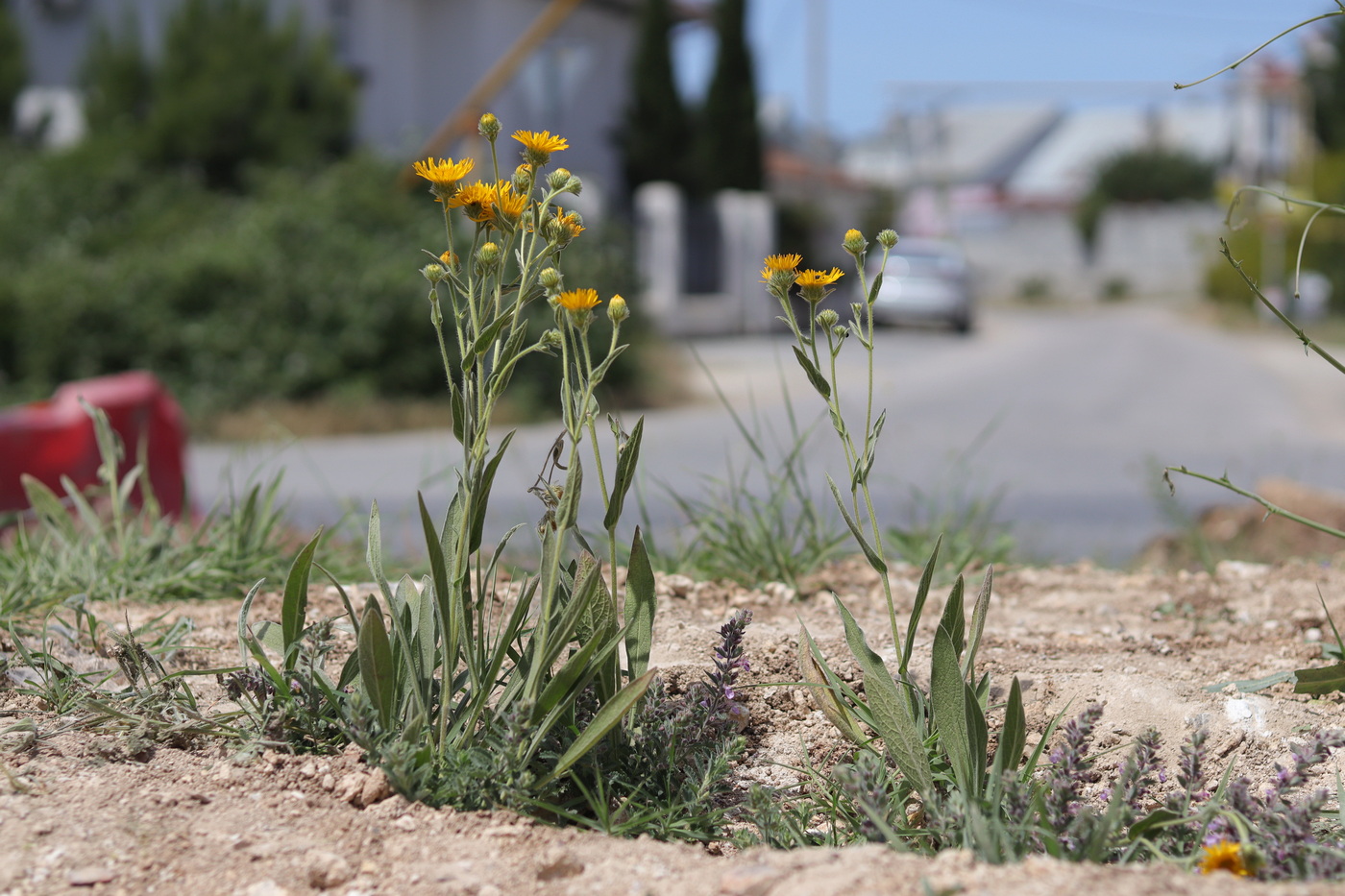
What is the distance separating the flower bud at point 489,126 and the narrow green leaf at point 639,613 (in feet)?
1.99

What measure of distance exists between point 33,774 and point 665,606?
4.15 ft

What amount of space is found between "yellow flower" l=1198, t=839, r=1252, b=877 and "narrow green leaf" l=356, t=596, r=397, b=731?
1.07 m

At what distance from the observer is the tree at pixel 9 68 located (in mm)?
15047

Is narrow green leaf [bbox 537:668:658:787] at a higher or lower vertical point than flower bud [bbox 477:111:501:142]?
lower

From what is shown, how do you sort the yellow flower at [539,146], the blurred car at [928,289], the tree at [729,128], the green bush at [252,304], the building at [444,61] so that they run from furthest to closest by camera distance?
1. the blurred car at [928,289]
2. the tree at [729,128]
3. the building at [444,61]
4. the green bush at [252,304]
5. the yellow flower at [539,146]

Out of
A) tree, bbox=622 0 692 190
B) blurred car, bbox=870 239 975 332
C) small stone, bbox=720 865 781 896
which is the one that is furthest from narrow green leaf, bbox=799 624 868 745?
blurred car, bbox=870 239 975 332

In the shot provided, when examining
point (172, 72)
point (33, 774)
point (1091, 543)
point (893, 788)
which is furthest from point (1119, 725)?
point (172, 72)

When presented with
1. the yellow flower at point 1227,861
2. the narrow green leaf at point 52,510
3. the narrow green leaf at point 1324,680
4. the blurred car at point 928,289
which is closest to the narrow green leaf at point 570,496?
the yellow flower at point 1227,861

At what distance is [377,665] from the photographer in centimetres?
186

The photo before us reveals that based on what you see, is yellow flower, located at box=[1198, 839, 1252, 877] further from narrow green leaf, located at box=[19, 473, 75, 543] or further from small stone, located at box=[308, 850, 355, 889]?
narrow green leaf, located at box=[19, 473, 75, 543]

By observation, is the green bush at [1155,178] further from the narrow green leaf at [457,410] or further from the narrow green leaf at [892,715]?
the narrow green leaf at [457,410]

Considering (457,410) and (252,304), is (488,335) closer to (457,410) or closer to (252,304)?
(457,410)

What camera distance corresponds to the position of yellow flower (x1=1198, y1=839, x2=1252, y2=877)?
1580mm

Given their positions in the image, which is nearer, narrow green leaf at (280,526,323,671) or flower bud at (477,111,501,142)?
flower bud at (477,111,501,142)
